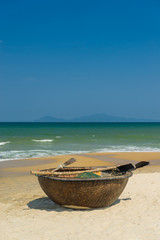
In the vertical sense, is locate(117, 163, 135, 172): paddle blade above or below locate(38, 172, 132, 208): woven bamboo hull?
above

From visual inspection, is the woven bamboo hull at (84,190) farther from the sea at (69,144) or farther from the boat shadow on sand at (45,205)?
the sea at (69,144)

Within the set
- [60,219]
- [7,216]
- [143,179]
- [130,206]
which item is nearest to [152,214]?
[130,206]

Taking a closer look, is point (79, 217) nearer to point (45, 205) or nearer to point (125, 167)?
point (45, 205)

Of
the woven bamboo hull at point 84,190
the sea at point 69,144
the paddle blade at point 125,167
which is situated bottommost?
the sea at point 69,144

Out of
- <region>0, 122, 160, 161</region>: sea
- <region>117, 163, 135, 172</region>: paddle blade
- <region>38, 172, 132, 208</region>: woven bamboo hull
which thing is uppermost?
<region>117, 163, 135, 172</region>: paddle blade

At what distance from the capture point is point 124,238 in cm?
541

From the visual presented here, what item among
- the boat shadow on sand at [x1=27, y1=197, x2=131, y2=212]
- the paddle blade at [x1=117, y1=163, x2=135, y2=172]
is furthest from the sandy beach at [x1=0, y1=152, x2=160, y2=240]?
the paddle blade at [x1=117, y1=163, x2=135, y2=172]

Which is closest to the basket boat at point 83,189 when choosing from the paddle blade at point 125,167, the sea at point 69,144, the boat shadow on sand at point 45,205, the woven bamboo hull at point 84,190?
the woven bamboo hull at point 84,190

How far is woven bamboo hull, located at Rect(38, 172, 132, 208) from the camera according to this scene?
22.5 ft

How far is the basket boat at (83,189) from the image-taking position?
684cm

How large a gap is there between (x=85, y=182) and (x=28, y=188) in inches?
169

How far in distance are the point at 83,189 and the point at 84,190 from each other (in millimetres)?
37

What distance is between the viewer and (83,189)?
A: 6.87m

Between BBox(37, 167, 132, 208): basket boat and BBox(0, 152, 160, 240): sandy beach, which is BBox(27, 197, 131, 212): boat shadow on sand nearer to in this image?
BBox(0, 152, 160, 240): sandy beach
